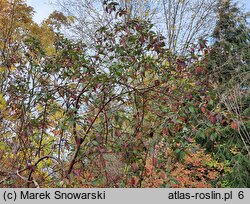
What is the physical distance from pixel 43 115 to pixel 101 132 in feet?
1.93

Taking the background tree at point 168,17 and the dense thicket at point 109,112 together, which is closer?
the dense thicket at point 109,112

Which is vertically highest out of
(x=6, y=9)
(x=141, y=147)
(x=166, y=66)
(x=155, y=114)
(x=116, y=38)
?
(x=6, y=9)

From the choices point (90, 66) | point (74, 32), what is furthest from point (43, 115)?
point (74, 32)

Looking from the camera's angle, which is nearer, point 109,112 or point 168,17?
point 109,112

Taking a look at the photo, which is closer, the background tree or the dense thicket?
the dense thicket

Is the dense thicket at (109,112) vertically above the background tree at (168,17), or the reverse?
the background tree at (168,17)

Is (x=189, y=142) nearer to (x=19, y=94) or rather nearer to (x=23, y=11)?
(x=19, y=94)

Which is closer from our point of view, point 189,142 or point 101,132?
point 189,142

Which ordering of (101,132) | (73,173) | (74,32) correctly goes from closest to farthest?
(73,173) → (101,132) → (74,32)

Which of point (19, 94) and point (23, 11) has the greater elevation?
point (23, 11)

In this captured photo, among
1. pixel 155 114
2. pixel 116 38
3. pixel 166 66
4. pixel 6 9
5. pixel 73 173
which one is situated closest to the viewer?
pixel 73 173

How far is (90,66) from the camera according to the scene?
8.18ft

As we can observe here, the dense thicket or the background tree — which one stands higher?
the background tree
